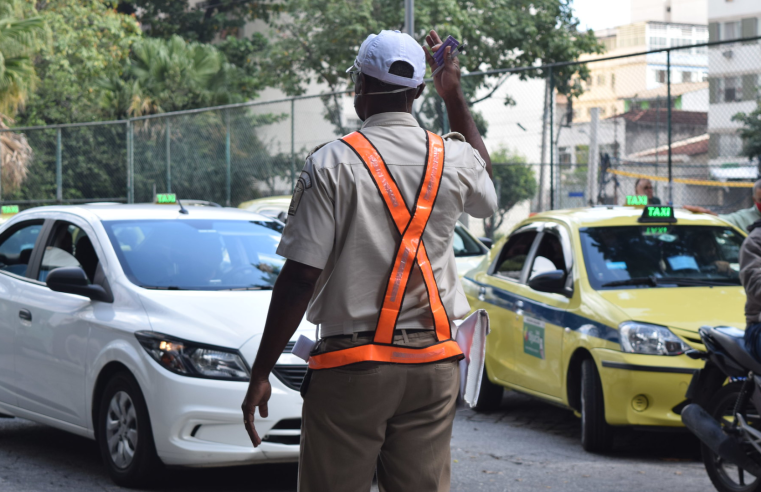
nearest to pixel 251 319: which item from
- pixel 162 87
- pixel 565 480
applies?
pixel 565 480

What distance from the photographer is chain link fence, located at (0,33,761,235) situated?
41.0 ft

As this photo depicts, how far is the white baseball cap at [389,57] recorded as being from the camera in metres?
2.88

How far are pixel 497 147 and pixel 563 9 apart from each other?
14.2 meters

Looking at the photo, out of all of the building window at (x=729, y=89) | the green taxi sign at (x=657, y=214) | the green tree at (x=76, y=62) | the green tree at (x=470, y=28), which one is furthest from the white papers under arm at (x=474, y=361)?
the green tree at (x=76, y=62)

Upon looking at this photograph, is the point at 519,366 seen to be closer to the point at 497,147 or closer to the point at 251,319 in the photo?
the point at 251,319

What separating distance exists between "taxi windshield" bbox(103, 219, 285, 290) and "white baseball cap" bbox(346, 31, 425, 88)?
332 cm

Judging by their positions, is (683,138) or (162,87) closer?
(683,138)

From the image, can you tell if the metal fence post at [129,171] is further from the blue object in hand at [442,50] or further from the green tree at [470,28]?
the blue object in hand at [442,50]

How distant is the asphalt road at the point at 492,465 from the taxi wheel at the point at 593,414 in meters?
0.10

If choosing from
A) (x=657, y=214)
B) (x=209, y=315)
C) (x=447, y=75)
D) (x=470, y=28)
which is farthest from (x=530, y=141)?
(x=470, y=28)

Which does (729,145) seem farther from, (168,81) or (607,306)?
(168,81)

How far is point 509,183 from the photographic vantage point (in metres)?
15.9

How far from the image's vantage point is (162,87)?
30.8m

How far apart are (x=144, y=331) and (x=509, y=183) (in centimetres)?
1098
